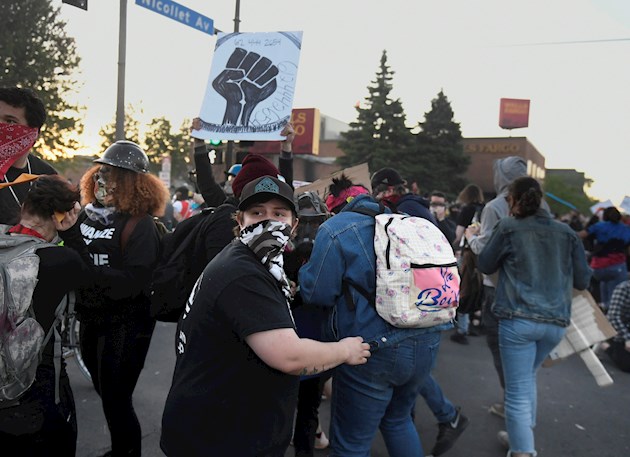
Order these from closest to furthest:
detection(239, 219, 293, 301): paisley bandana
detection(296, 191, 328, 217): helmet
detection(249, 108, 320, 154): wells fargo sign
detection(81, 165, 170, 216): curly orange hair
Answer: detection(239, 219, 293, 301): paisley bandana, detection(81, 165, 170, 216): curly orange hair, detection(296, 191, 328, 217): helmet, detection(249, 108, 320, 154): wells fargo sign

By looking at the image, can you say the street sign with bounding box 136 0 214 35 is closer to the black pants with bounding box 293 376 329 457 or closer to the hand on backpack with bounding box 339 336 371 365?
the black pants with bounding box 293 376 329 457

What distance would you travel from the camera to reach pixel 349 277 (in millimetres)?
2490

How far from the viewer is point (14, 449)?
2084 millimetres

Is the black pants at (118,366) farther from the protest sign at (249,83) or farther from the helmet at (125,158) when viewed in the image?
the protest sign at (249,83)

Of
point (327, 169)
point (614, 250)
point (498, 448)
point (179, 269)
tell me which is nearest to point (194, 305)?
point (179, 269)

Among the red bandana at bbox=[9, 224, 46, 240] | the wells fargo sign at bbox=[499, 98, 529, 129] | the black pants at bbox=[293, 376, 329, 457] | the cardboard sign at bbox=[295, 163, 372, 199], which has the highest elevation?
the wells fargo sign at bbox=[499, 98, 529, 129]

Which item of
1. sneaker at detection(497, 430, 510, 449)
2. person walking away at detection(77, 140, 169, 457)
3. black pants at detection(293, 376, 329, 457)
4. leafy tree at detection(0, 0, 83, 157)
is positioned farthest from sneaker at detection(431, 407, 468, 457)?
leafy tree at detection(0, 0, 83, 157)

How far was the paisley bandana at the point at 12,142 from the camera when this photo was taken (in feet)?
8.69

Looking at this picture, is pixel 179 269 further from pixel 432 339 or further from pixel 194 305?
pixel 432 339

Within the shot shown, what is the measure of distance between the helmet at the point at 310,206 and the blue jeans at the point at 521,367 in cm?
153

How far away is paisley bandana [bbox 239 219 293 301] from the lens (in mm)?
1812

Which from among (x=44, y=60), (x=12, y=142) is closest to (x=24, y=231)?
(x=12, y=142)

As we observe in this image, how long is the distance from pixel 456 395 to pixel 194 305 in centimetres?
398

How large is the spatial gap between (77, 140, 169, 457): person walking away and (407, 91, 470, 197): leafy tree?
131 feet
